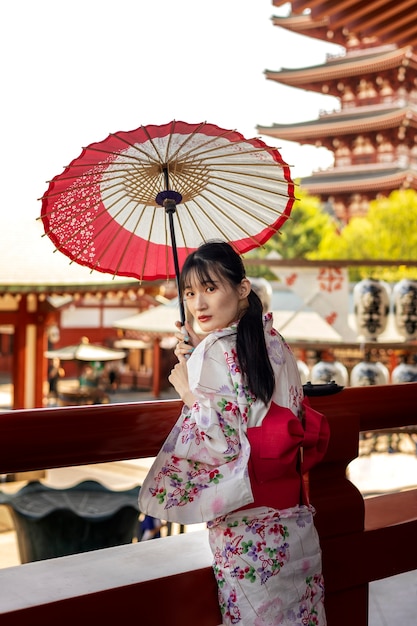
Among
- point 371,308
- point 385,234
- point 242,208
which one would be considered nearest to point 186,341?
point 242,208

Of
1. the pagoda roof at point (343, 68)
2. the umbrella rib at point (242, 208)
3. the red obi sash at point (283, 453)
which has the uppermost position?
the pagoda roof at point (343, 68)

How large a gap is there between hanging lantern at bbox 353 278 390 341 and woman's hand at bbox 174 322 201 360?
12.5 feet

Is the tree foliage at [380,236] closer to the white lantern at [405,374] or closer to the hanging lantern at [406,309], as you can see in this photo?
the hanging lantern at [406,309]

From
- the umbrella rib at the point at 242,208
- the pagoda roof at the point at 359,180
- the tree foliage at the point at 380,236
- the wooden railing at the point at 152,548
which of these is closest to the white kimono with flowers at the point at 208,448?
the wooden railing at the point at 152,548

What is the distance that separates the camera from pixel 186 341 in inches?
51.3

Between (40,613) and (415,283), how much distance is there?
4.30 m

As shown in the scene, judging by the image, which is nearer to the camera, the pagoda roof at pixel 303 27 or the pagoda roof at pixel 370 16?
the pagoda roof at pixel 370 16

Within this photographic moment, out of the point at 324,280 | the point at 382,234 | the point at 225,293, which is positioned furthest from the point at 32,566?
the point at 382,234

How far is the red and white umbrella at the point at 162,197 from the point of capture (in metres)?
1.32

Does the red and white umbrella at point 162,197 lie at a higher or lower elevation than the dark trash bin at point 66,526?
higher

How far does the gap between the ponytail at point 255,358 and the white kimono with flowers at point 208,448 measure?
0.01 m

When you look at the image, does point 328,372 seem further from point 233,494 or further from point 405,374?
point 233,494

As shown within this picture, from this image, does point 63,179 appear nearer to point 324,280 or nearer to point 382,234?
point 324,280

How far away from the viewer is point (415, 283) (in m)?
5.09
